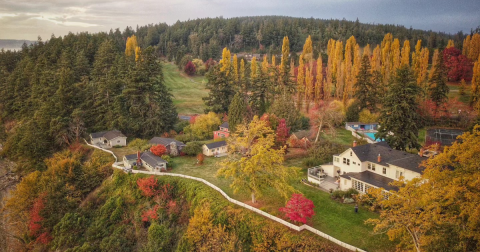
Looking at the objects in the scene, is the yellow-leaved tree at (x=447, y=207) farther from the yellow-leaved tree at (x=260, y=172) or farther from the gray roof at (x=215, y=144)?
the gray roof at (x=215, y=144)

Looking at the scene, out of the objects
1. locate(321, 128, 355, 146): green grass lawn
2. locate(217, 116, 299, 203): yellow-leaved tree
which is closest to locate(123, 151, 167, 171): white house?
locate(217, 116, 299, 203): yellow-leaved tree

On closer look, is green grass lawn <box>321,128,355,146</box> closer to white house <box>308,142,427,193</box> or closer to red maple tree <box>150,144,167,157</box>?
white house <box>308,142,427,193</box>

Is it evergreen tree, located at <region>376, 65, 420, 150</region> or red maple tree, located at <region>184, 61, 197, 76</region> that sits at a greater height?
red maple tree, located at <region>184, 61, 197, 76</region>

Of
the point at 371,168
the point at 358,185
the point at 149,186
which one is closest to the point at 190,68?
the point at 149,186

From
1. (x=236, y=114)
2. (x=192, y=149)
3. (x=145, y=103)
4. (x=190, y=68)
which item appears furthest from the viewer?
(x=190, y=68)

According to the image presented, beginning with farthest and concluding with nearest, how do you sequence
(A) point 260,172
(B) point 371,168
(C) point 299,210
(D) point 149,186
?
(D) point 149,186, (B) point 371,168, (A) point 260,172, (C) point 299,210

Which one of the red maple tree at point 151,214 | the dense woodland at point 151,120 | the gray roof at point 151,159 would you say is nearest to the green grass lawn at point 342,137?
the dense woodland at point 151,120

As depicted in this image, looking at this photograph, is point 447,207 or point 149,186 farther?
point 149,186

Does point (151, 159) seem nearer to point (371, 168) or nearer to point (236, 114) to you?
point (236, 114)
